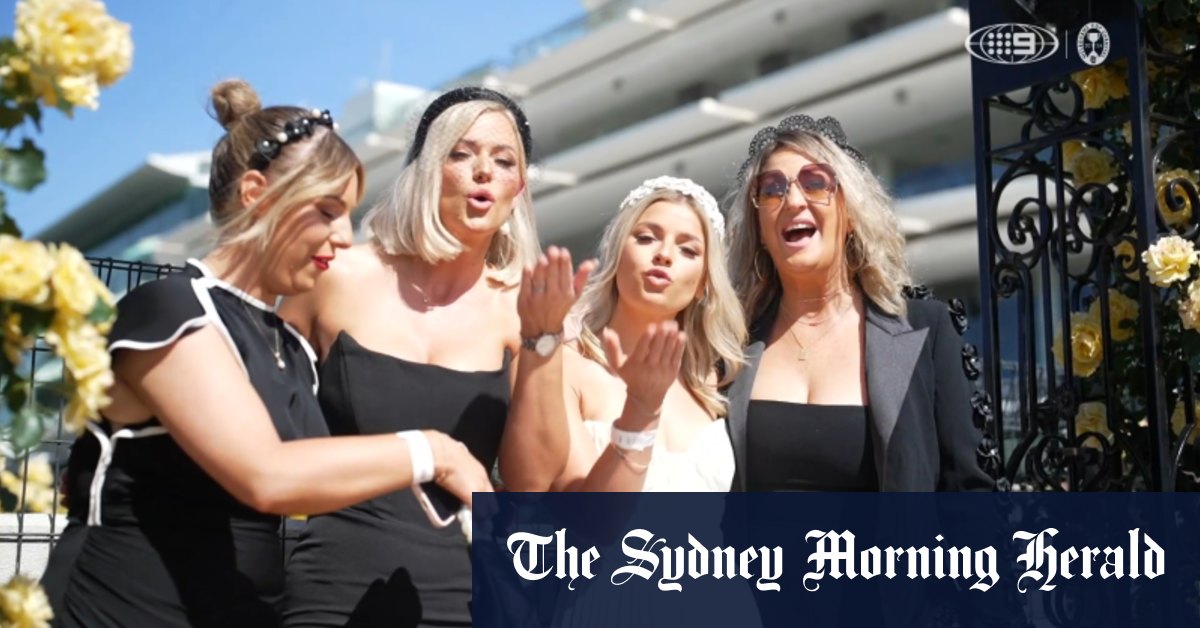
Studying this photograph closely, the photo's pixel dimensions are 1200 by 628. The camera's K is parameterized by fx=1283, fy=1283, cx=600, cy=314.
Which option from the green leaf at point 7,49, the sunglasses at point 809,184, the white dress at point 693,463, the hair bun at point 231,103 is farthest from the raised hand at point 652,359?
the green leaf at point 7,49

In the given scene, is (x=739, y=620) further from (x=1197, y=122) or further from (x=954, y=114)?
(x=954, y=114)

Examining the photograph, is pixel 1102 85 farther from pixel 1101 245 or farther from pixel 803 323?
pixel 803 323

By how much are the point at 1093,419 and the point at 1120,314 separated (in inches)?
13.2

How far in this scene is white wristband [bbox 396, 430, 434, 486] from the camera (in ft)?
7.21

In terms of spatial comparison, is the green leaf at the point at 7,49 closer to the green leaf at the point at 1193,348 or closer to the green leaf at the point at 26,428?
the green leaf at the point at 26,428

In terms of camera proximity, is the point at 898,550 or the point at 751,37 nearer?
the point at 898,550

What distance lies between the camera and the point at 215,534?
2.20 m

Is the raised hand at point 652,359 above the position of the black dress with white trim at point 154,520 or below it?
above

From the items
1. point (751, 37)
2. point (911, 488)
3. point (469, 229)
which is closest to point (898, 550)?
point (911, 488)

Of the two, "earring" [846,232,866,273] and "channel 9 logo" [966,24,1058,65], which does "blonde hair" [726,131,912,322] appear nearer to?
"earring" [846,232,866,273]

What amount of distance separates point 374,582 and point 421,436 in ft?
1.49

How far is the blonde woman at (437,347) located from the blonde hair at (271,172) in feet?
1.35

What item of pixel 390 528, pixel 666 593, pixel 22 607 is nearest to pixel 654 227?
pixel 666 593

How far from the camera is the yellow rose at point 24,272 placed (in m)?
1.71
